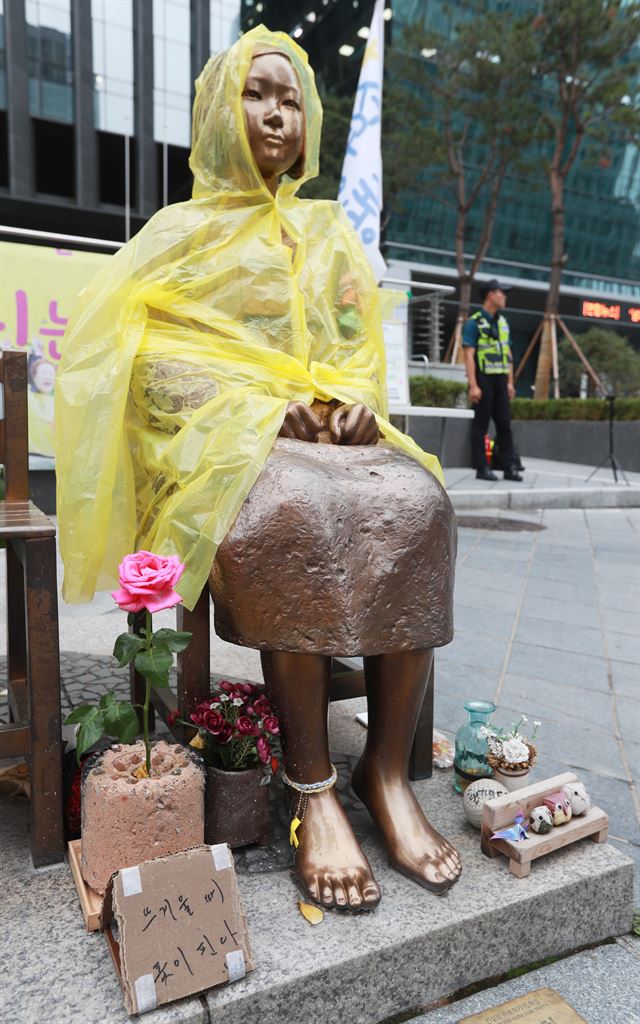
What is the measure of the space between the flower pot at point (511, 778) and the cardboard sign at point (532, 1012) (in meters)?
0.51

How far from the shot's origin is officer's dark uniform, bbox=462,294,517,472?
301 inches

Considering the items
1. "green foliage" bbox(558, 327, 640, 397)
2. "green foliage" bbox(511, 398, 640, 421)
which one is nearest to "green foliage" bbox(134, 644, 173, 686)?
"green foliage" bbox(511, 398, 640, 421)

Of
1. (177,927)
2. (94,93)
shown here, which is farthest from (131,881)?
(94,93)

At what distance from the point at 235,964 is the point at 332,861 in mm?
301

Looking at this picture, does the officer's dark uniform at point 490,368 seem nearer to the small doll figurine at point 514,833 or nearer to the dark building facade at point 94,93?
the small doll figurine at point 514,833

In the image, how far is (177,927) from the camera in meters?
1.21

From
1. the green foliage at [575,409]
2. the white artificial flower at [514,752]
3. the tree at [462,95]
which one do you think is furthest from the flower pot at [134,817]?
the tree at [462,95]

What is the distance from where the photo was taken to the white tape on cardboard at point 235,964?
4.02 ft

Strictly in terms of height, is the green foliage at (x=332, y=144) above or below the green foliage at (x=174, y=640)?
above

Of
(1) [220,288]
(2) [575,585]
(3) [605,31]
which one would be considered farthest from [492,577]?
(3) [605,31]

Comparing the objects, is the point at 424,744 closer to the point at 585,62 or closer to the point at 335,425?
the point at 335,425

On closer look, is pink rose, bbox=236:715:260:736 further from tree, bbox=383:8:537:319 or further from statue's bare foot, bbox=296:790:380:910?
tree, bbox=383:8:537:319

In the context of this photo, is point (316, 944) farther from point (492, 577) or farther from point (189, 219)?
point (492, 577)

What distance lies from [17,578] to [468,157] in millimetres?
24011
